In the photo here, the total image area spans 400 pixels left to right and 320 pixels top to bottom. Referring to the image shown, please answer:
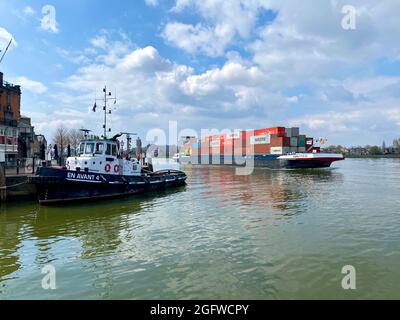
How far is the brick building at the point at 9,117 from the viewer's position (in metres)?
39.5

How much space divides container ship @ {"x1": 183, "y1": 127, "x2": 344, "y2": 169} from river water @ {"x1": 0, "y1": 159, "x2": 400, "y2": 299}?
50.7m

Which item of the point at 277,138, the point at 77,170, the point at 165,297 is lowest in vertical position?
the point at 165,297

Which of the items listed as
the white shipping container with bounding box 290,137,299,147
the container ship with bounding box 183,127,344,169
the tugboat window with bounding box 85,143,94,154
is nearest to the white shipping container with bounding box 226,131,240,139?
the container ship with bounding box 183,127,344,169

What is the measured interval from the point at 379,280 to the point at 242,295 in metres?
4.39

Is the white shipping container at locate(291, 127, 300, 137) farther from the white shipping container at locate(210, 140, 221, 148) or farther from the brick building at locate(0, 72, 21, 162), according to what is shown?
the brick building at locate(0, 72, 21, 162)

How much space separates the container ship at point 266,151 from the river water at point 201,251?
50667 mm

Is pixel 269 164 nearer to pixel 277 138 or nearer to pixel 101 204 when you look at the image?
pixel 277 138

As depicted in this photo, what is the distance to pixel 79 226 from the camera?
55.9ft

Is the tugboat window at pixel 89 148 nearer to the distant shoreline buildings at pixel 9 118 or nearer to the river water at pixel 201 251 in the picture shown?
the river water at pixel 201 251

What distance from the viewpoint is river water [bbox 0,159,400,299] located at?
358 inches

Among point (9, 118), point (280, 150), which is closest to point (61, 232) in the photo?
point (9, 118)

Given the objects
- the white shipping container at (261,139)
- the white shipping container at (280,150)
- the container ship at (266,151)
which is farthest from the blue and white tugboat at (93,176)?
the white shipping container at (261,139)

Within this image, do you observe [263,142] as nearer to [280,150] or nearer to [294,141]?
[280,150]
